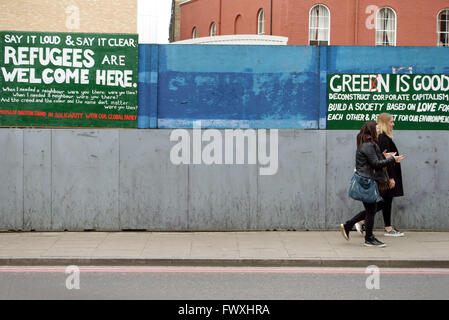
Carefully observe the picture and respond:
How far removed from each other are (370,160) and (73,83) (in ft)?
16.1

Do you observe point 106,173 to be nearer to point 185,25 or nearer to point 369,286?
point 369,286

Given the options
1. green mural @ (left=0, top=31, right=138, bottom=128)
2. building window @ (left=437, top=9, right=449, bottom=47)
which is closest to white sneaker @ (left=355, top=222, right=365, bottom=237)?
green mural @ (left=0, top=31, right=138, bottom=128)

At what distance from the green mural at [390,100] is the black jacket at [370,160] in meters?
1.66

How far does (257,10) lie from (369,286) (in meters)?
31.6

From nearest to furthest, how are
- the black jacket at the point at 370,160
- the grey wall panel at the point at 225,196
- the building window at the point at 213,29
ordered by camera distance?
the black jacket at the point at 370,160 → the grey wall panel at the point at 225,196 → the building window at the point at 213,29

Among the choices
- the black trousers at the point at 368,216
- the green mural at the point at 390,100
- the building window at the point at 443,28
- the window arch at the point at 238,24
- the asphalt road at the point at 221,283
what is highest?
the window arch at the point at 238,24

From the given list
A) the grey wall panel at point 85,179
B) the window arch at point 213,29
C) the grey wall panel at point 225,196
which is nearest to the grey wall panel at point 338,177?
the grey wall panel at point 225,196

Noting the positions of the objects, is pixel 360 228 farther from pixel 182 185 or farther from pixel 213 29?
pixel 213 29

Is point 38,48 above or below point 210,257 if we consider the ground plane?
above

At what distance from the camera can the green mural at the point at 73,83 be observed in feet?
36.5

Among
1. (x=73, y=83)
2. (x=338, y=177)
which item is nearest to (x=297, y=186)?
(x=338, y=177)

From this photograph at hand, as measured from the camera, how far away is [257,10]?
124 ft

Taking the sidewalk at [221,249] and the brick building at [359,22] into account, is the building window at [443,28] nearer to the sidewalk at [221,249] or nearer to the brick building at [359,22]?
the brick building at [359,22]
